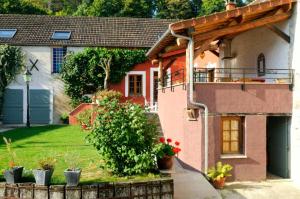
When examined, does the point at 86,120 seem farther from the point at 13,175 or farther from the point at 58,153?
the point at 13,175

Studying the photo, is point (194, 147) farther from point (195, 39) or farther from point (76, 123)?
point (76, 123)

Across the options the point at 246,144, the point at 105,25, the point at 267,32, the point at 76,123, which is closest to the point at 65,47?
the point at 105,25

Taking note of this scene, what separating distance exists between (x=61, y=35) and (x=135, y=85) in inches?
266

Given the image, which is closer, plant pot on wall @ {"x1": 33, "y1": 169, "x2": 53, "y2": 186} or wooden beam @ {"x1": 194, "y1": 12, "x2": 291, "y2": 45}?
plant pot on wall @ {"x1": 33, "y1": 169, "x2": 53, "y2": 186}

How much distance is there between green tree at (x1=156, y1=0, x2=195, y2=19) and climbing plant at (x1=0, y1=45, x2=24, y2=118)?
25.7 metres

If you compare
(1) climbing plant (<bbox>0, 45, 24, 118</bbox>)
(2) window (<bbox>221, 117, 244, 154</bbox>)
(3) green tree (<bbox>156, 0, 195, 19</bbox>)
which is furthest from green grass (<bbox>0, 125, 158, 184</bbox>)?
(3) green tree (<bbox>156, 0, 195, 19</bbox>)

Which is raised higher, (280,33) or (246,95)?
(280,33)

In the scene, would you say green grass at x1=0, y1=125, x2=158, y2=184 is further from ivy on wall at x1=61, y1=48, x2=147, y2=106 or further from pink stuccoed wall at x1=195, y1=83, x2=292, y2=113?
ivy on wall at x1=61, y1=48, x2=147, y2=106

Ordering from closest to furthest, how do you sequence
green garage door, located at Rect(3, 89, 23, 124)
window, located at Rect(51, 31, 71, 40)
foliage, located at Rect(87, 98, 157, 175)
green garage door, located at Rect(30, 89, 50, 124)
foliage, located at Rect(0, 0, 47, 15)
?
foliage, located at Rect(87, 98, 157, 175)
green garage door, located at Rect(3, 89, 23, 124)
green garage door, located at Rect(30, 89, 50, 124)
window, located at Rect(51, 31, 71, 40)
foliage, located at Rect(0, 0, 47, 15)

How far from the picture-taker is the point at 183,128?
484 inches

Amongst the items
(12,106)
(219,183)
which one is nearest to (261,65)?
(219,183)

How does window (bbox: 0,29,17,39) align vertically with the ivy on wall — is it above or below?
above

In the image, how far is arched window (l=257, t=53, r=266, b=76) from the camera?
13.9 metres

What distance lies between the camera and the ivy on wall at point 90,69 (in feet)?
83.0
